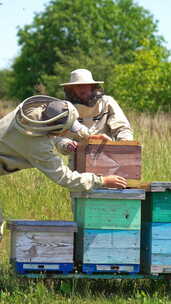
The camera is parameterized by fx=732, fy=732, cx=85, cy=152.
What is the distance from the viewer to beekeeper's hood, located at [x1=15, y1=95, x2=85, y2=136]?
5.11m

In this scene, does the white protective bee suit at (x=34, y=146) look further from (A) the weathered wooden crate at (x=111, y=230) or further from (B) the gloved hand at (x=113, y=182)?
(A) the weathered wooden crate at (x=111, y=230)

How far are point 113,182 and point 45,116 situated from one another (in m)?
0.75

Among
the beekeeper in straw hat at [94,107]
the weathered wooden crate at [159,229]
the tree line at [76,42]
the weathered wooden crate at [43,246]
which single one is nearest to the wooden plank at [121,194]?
the weathered wooden crate at [159,229]

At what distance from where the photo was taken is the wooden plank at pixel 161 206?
18.4ft

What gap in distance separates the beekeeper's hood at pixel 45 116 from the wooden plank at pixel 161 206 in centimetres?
95

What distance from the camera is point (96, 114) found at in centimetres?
646

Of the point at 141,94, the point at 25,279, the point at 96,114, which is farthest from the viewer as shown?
the point at 141,94

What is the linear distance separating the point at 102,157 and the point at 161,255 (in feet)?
2.88

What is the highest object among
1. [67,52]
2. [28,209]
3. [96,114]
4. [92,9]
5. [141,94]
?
[92,9]

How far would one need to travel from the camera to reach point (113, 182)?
5.53m

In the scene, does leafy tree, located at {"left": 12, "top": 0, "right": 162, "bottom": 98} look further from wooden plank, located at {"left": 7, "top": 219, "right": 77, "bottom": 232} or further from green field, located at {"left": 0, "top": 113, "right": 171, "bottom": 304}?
wooden plank, located at {"left": 7, "top": 219, "right": 77, "bottom": 232}

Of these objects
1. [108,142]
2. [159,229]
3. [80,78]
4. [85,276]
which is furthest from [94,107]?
[85,276]

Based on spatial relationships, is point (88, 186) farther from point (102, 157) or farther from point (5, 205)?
point (5, 205)

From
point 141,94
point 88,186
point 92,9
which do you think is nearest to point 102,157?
point 88,186
